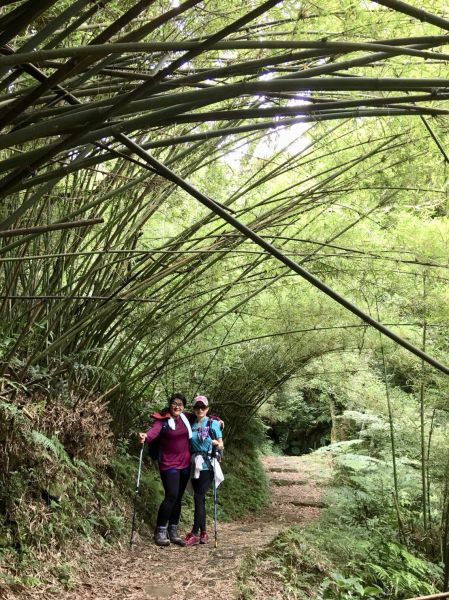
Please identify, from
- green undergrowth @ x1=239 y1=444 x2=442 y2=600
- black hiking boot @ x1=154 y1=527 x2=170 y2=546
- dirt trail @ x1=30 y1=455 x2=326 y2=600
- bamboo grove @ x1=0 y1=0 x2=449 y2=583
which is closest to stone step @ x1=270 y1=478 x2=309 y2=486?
green undergrowth @ x1=239 y1=444 x2=442 y2=600

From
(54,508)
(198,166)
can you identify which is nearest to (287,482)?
(54,508)

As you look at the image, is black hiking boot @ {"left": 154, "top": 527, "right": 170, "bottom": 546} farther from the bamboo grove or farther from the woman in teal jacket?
the bamboo grove

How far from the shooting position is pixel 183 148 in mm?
3619

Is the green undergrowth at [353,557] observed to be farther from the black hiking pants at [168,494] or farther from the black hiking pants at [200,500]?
the black hiking pants at [168,494]

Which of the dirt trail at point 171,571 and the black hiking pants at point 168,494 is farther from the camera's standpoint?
the black hiking pants at point 168,494

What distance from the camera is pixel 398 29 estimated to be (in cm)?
204

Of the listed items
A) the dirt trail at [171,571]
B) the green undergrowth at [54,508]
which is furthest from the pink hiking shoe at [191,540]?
the green undergrowth at [54,508]

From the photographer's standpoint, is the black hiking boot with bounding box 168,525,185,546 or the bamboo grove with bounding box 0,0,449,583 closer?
the bamboo grove with bounding box 0,0,449,583

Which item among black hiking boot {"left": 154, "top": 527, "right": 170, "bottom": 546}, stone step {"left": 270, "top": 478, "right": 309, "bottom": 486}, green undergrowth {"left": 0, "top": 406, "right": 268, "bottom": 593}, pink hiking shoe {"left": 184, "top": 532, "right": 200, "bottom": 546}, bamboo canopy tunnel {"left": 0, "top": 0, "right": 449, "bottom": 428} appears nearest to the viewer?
bamboo canopy tunnel {"left": 0, "top": 0, "right": 449, "bottom": 428}

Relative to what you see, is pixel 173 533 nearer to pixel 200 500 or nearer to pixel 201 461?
pixel 200 500

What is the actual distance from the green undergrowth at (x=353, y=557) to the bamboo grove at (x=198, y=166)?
75 centimetres

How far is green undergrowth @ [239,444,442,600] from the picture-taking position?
3506 mm

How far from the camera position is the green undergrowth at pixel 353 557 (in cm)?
351

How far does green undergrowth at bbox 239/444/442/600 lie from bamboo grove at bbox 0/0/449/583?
29.7 inches
